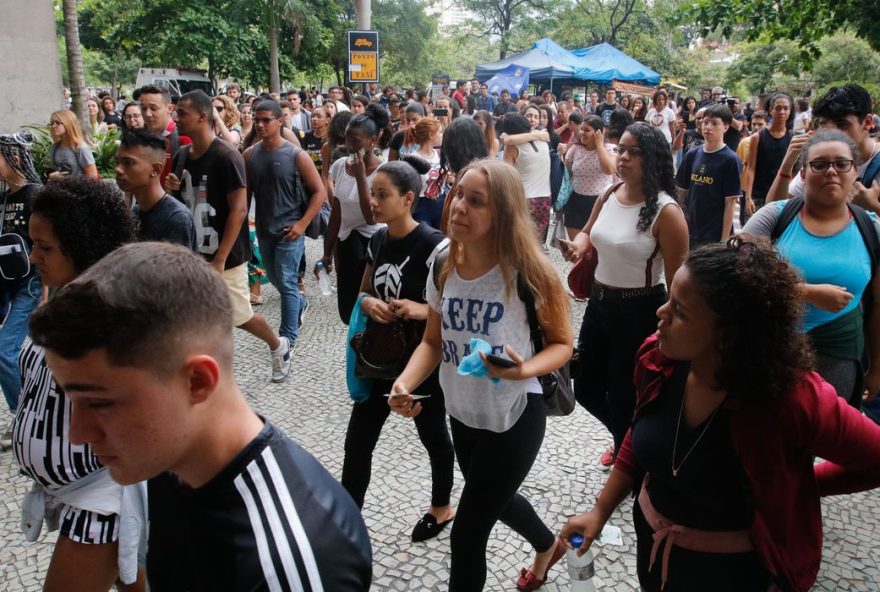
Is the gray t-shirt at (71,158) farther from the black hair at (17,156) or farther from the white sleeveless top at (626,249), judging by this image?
the white sleeveless top at (626,249)

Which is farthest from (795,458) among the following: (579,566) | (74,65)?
(74,65)

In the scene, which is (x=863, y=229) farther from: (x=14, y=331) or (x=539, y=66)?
(x=539, y=66)

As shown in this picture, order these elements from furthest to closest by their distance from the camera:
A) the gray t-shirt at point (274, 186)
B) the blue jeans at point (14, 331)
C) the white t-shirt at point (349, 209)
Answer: the gray t-shirt at point (274, 186) < the white t-shirt at point (349, 209) < the blue jeans at point (14, 331)

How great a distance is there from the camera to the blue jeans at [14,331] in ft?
12.8

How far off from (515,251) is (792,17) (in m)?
8.22

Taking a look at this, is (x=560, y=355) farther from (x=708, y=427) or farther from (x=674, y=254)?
(x=674, y=254)

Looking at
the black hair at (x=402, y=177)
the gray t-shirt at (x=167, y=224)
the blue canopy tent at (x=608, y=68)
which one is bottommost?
the gray t-shirt at (x=167, y=224)

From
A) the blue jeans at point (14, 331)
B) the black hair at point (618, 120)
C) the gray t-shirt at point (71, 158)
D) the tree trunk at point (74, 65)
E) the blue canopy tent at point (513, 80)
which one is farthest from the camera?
the blue canopy tent at point (513, 80)

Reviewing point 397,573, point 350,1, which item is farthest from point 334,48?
point 397,573

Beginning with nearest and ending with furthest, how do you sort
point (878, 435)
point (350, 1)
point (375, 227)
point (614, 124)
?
point (878, 435) < point (375, 227) < point (614, 124) < point (350, 1)

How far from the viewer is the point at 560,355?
2.39m

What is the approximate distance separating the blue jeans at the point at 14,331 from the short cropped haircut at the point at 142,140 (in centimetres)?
113

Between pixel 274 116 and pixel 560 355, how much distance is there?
3.74 metres

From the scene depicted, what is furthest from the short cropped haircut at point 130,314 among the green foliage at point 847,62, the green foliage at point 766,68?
the green foliage at point 766,68
